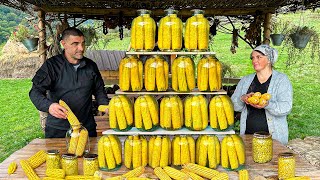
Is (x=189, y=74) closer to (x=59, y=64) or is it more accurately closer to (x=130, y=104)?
(x=130, y=104)

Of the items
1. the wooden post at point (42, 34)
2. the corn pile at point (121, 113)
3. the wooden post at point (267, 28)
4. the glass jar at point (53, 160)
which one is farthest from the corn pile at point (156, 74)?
the wooden post at point (267, 28)

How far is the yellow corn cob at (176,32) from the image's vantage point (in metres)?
2.67

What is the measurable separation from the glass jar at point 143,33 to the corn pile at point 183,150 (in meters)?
0.65

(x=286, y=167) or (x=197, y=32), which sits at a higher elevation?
(x=197, y=32)

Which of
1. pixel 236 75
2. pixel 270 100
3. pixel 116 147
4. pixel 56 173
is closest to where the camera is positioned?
pixel 56 173

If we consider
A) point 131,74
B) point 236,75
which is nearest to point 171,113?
point 131,74


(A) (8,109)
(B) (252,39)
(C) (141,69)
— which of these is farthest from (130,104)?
(A) (8,109)

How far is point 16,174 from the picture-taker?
2.76 meters

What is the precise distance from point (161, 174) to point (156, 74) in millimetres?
655

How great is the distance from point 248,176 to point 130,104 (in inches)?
35.4

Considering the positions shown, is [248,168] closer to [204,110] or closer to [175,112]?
[204,110]

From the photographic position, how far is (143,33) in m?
2.70

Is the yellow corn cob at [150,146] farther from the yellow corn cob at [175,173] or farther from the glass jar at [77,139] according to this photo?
the glass jar at [77,139]

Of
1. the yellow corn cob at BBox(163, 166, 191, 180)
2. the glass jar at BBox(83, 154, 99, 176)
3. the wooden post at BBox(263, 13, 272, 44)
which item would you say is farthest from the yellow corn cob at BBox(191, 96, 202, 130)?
the wooden post at BBox(263, 13, 272, 44)
